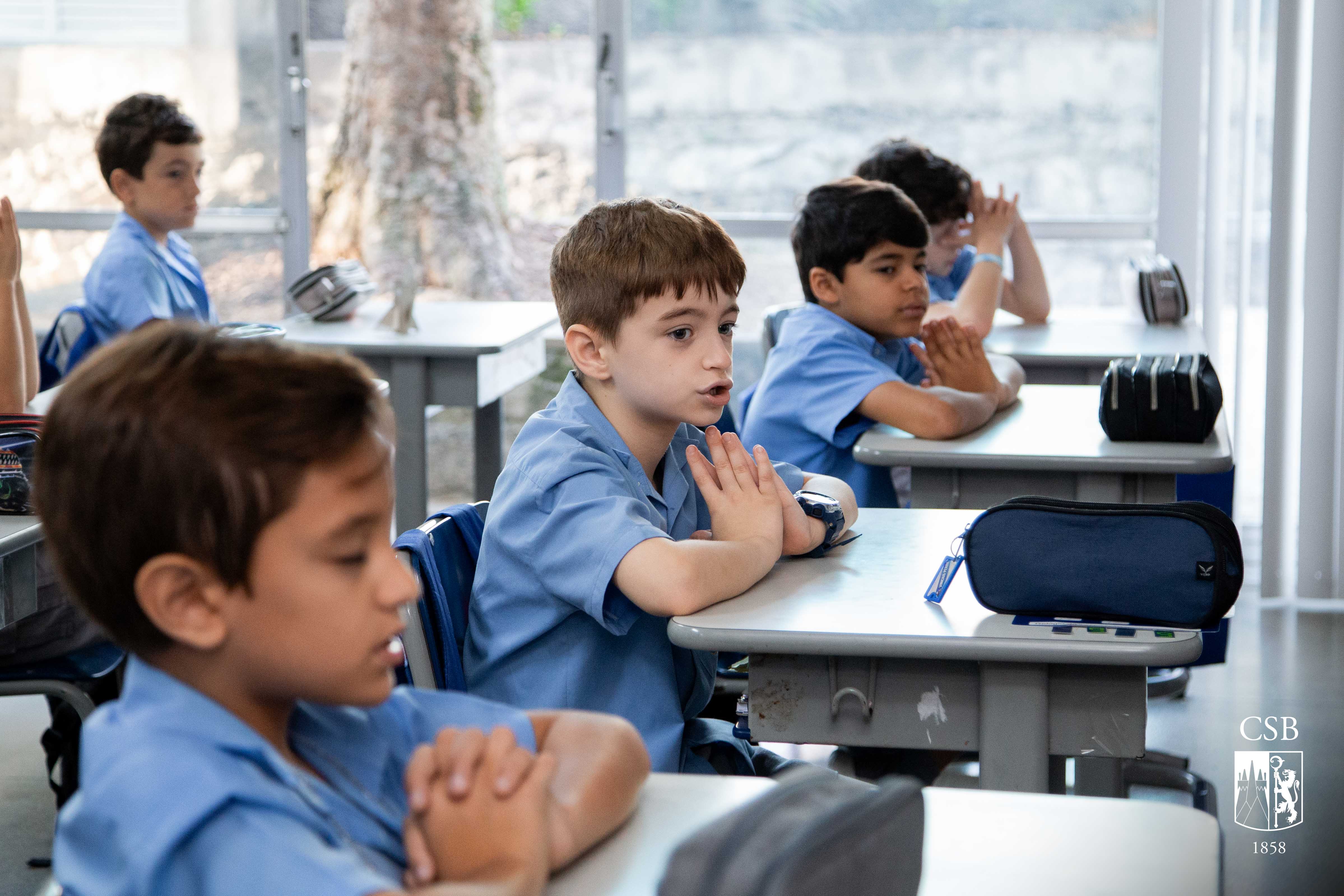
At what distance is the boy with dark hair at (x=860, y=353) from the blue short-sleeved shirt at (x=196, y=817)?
5.21ft

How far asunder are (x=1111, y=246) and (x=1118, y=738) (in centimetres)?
382

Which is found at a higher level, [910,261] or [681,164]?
[681,164]

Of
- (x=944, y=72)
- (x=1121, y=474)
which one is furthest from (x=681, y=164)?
(x=1121, y=474)

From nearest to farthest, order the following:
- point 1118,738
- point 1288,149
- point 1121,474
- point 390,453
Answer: point 390,453, point 1118,738, point 1121,474, point 1288,149

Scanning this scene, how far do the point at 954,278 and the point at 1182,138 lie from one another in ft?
5.21

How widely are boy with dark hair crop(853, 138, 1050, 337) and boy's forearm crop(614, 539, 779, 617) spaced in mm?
1813

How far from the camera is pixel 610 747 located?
35.2 inches

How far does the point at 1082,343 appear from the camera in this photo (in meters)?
3.33

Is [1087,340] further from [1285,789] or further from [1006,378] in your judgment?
[1285,789]

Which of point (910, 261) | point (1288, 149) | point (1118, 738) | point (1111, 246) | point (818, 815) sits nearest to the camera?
point (818, 815)

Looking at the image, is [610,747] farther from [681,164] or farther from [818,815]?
[681,164]

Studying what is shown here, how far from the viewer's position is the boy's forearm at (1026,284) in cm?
369

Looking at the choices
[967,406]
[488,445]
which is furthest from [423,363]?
[967,406]

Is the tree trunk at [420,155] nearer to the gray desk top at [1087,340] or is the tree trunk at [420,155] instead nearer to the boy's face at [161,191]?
the boy's face at [161,191]
